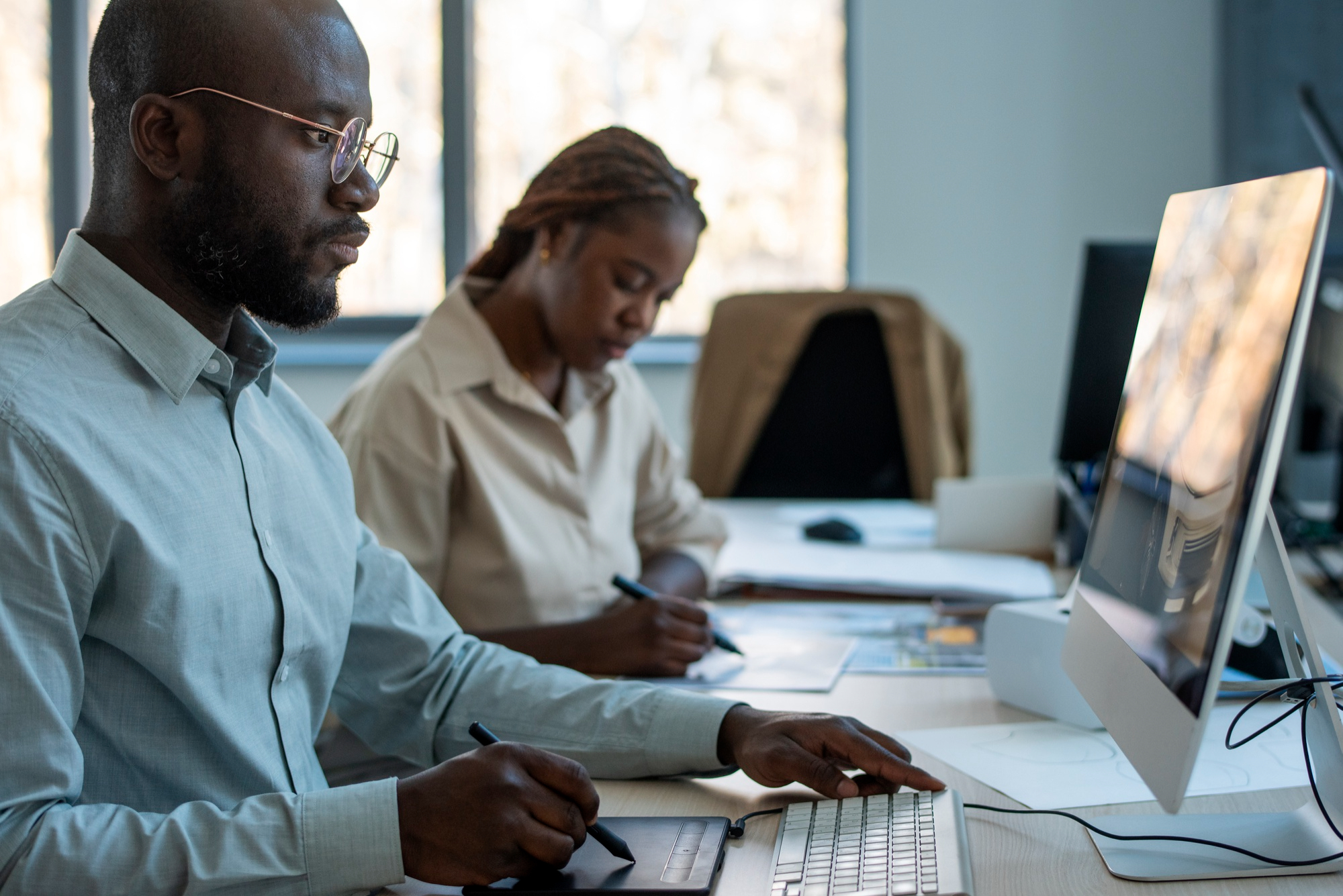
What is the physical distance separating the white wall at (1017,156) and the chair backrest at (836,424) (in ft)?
3.52

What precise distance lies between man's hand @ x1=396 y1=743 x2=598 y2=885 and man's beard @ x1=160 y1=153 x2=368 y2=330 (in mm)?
370

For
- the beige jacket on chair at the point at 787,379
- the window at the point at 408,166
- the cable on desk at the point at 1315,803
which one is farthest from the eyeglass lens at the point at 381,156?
the window at the point at 408,166

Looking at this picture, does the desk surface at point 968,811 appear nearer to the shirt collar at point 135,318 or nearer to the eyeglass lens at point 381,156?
the shirt collar at point 135,318

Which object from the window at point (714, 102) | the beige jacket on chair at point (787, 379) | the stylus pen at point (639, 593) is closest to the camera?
the stylus pen at point (639, 593)

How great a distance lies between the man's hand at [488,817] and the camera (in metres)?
0.69

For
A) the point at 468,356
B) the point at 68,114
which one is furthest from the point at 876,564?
the point at 68,114

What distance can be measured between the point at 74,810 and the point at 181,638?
4.8 inches

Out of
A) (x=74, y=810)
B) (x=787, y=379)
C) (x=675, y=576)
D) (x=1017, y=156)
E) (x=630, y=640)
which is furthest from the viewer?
(x=1017, y=156)

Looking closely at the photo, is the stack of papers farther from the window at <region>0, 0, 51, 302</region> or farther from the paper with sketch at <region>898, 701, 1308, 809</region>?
the window at <region>0, 0, 51, 302</region>

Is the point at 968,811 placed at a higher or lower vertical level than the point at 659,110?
lower

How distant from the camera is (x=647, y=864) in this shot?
75cm

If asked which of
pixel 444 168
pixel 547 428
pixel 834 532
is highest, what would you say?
pixel 444 168

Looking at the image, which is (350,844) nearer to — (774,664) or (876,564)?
(774,664)

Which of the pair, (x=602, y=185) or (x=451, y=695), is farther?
(x=602, y=185)
